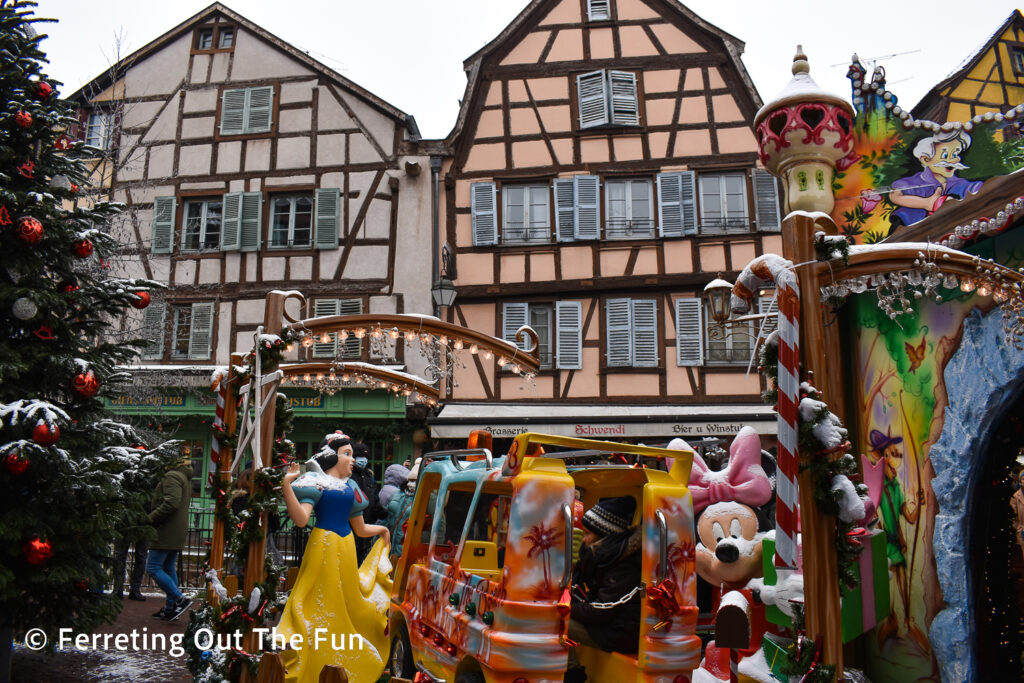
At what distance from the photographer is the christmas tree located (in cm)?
554

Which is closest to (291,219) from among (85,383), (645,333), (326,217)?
(326,217)

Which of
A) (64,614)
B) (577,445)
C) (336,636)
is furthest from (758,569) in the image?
(64,614)

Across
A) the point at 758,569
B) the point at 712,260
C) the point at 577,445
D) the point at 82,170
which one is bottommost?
the point at 758,569

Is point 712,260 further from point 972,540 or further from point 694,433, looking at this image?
point 972,540

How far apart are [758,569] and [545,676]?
2.09 metres

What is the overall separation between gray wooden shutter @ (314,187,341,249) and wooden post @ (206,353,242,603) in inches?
448

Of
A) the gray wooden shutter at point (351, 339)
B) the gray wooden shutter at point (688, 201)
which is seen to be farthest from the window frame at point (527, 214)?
the gray wooden shutter at point (351, 339)

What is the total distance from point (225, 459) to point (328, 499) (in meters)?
0.86

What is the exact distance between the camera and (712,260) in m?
15.9

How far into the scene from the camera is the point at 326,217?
55.3 feet

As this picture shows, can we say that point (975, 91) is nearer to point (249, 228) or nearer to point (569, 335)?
point (569, 335)

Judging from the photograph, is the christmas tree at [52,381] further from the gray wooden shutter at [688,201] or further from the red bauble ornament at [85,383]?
the gray wooden shutter at [688,201]

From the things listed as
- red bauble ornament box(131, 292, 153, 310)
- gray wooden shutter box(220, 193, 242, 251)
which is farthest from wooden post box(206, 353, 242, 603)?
gray wooden shutter box(220, 193, 242, 251)

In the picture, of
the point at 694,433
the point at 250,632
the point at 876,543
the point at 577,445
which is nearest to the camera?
the point at 577,445
